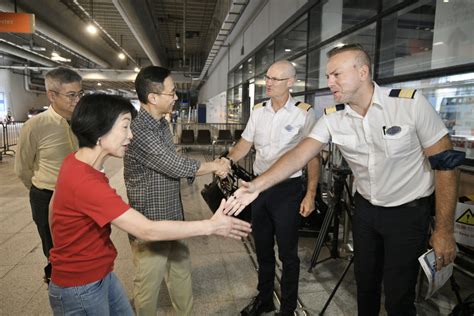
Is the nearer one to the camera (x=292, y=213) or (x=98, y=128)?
(x=98, y=128)

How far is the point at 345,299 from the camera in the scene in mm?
2422

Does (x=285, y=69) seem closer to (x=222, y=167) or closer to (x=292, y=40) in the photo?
(x=222, y=167)

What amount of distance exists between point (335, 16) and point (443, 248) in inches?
175

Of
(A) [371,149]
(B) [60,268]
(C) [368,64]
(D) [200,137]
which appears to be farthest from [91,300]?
(D) [200,137]

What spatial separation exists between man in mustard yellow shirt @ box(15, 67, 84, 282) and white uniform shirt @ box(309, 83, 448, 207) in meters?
1.73

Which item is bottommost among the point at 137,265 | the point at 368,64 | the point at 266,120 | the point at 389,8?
the point at 137,265

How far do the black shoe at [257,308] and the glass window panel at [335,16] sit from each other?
3513 millimetres

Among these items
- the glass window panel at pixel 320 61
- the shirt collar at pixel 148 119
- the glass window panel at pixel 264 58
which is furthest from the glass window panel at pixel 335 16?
the shirt collar at pixel 148 119

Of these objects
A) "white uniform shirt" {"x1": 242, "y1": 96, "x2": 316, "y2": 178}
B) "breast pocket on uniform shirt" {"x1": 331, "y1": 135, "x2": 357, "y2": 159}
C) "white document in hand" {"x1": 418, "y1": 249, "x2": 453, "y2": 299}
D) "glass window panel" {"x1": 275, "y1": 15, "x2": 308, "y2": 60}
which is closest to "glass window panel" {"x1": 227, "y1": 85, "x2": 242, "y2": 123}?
"glass window panel" {"x1": 275, "y1": 15, "x2": 308, "y2": 60}

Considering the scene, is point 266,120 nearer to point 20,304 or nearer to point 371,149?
point 371,149

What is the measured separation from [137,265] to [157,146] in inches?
25.5

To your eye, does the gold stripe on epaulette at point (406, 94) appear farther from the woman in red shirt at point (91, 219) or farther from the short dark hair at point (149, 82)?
the short dark hair at point (149, 82)

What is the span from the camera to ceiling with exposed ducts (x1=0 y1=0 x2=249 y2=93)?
8.32 metres

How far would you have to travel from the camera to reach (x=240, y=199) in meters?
1.56
